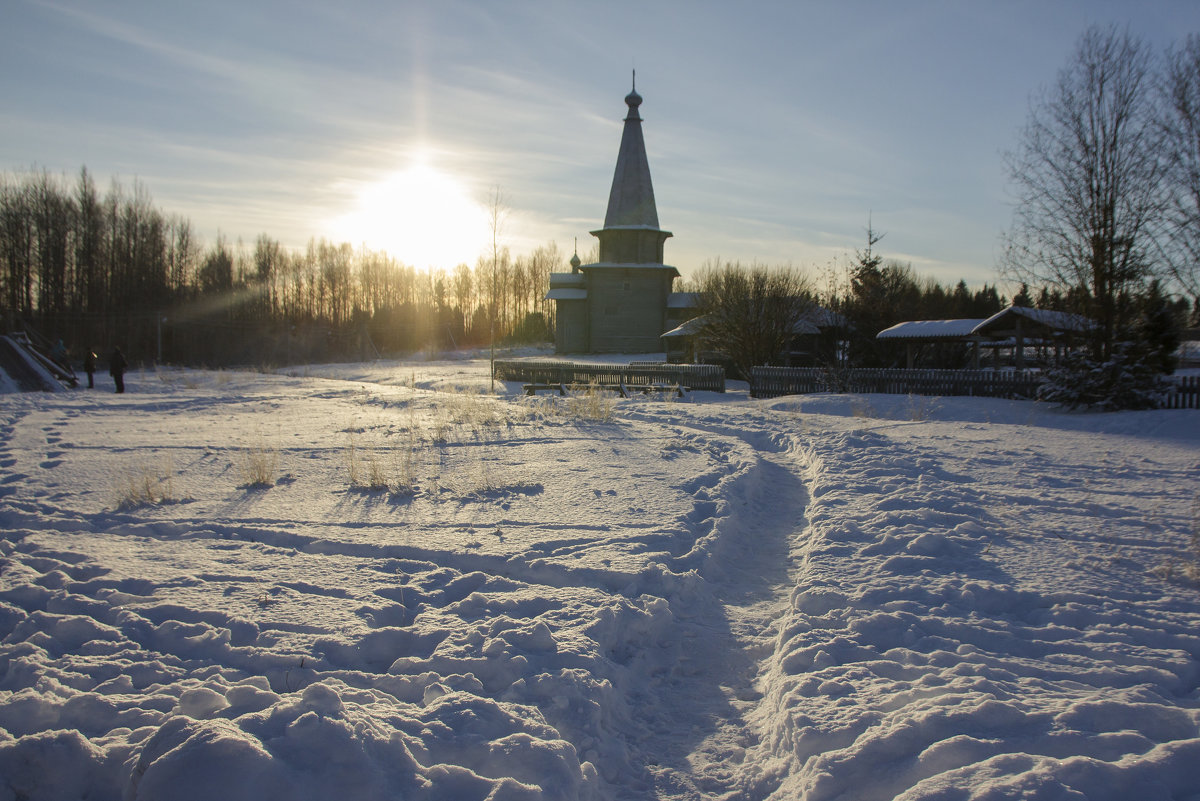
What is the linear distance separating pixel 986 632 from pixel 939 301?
2327 inches

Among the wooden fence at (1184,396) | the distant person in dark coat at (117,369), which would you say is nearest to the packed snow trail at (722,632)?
the wooden fence at (1184,396)

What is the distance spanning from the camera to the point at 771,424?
14.2 metres

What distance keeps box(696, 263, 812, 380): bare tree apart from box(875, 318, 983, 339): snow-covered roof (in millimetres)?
5363

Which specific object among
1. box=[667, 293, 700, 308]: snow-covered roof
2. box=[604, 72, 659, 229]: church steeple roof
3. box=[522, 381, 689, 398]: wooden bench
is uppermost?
box=[604, 72, 659, 229]: church steeple roof

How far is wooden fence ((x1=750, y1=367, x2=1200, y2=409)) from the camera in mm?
14742

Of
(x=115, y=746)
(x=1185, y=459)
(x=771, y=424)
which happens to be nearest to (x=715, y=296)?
(x=771, y=424)

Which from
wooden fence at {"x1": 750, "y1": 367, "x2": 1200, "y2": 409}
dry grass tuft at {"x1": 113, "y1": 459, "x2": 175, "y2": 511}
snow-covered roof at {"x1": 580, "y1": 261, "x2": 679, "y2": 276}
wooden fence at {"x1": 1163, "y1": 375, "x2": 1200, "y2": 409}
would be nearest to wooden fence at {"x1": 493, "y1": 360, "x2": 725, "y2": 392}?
wooden fence at {"x1": 750, "y1": 367, "x2": 1200, "y2": 409}

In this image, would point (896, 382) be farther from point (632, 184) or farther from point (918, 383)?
point (632, 184)

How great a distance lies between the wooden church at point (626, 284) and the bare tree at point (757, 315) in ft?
64.0

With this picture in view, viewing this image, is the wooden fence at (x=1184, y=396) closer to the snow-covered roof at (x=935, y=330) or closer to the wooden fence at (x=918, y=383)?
the wooden fence at (x=918, y=383)

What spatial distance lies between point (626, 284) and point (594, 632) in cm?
4403

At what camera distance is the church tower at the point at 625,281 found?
44.4 meters

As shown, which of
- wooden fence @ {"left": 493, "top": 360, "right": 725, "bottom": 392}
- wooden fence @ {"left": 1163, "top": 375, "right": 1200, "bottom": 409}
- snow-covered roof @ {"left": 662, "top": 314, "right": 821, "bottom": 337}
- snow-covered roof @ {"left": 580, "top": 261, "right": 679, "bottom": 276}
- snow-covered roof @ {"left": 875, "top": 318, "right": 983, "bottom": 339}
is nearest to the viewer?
wooden fence @ {"left": 1163, "top": 375, "right": 1200, "bottom": 409}

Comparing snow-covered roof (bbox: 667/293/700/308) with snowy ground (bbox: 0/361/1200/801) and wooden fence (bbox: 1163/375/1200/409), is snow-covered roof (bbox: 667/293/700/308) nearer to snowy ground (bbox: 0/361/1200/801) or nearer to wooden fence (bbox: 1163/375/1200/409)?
wooden fence (bbox: 1163/375/1200/409)
